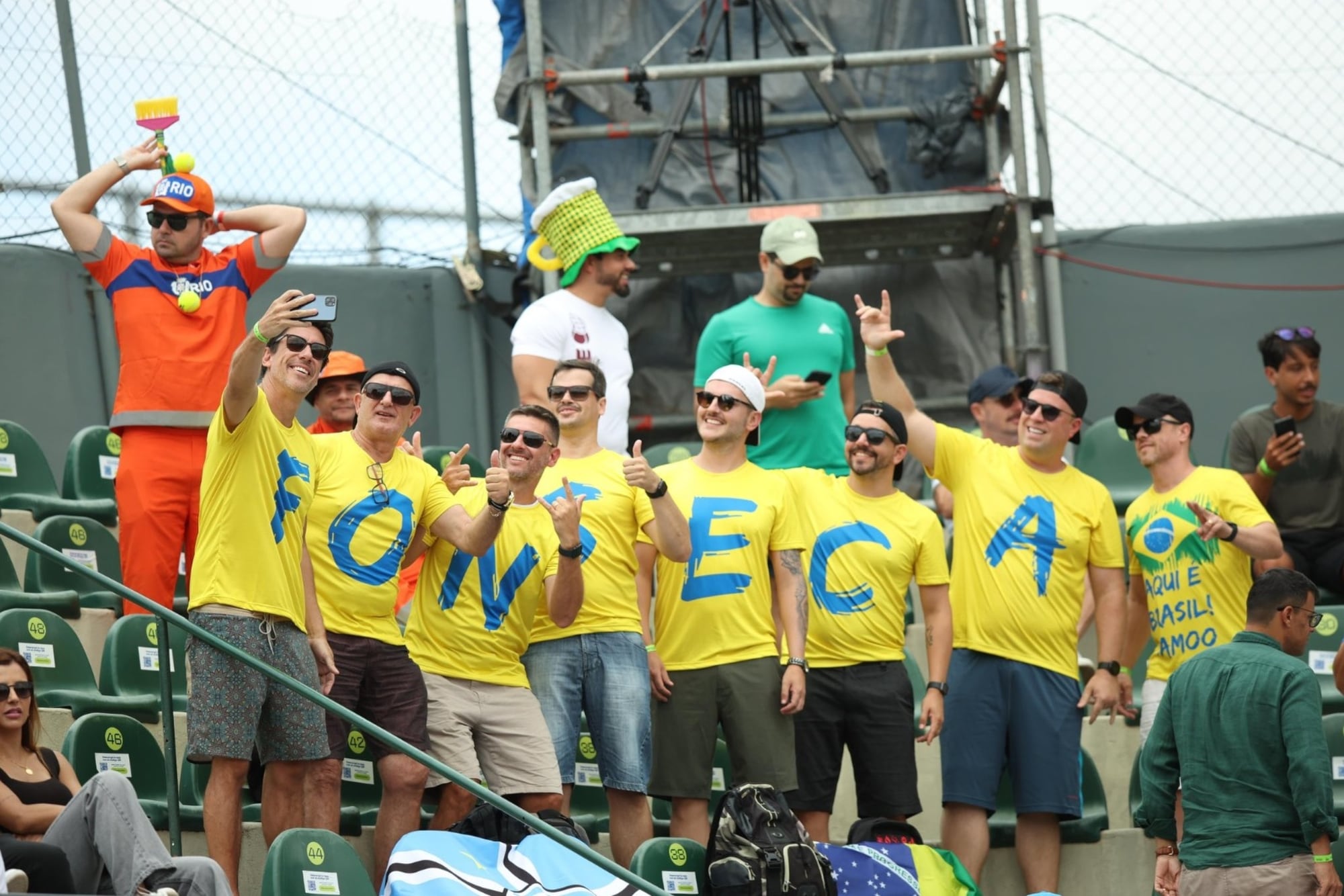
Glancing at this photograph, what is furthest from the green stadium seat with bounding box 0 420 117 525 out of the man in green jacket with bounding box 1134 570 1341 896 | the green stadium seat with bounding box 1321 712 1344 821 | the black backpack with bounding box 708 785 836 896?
the green stadium seat with bounding box 1321 712 1344 821

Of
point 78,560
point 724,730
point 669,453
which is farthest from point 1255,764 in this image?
point 78,560

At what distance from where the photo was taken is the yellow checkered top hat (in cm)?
781

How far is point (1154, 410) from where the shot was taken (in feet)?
23.4

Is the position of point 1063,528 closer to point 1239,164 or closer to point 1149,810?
point 1149,810

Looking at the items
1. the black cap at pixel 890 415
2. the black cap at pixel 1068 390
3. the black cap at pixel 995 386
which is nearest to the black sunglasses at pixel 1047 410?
the black cap at pixel 1068 390

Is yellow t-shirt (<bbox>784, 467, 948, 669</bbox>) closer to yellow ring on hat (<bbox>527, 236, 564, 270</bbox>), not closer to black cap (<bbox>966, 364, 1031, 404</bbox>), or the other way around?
black cap (<bbox>966, 364, 1031, 404</bbox>)

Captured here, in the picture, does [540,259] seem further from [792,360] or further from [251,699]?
[251,699]

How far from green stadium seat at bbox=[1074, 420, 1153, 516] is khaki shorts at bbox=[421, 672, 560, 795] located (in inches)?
162

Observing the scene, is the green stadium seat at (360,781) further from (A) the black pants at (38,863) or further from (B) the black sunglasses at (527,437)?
(A) the black pants at (38,863)

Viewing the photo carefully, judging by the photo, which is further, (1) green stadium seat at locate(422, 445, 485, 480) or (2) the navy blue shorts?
(1) green stadium seat at locate(422, 445, 485, 480)

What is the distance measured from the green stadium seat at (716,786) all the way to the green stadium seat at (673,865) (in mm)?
869

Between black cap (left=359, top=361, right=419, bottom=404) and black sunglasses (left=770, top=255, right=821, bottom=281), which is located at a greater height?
black sunglasses (left=770, top=255, right=821, bottom=281)

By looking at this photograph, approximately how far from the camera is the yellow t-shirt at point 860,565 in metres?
6.62

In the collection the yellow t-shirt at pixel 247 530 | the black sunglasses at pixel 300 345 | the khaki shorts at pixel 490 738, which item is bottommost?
the khaki shorts at pixel 490 738
